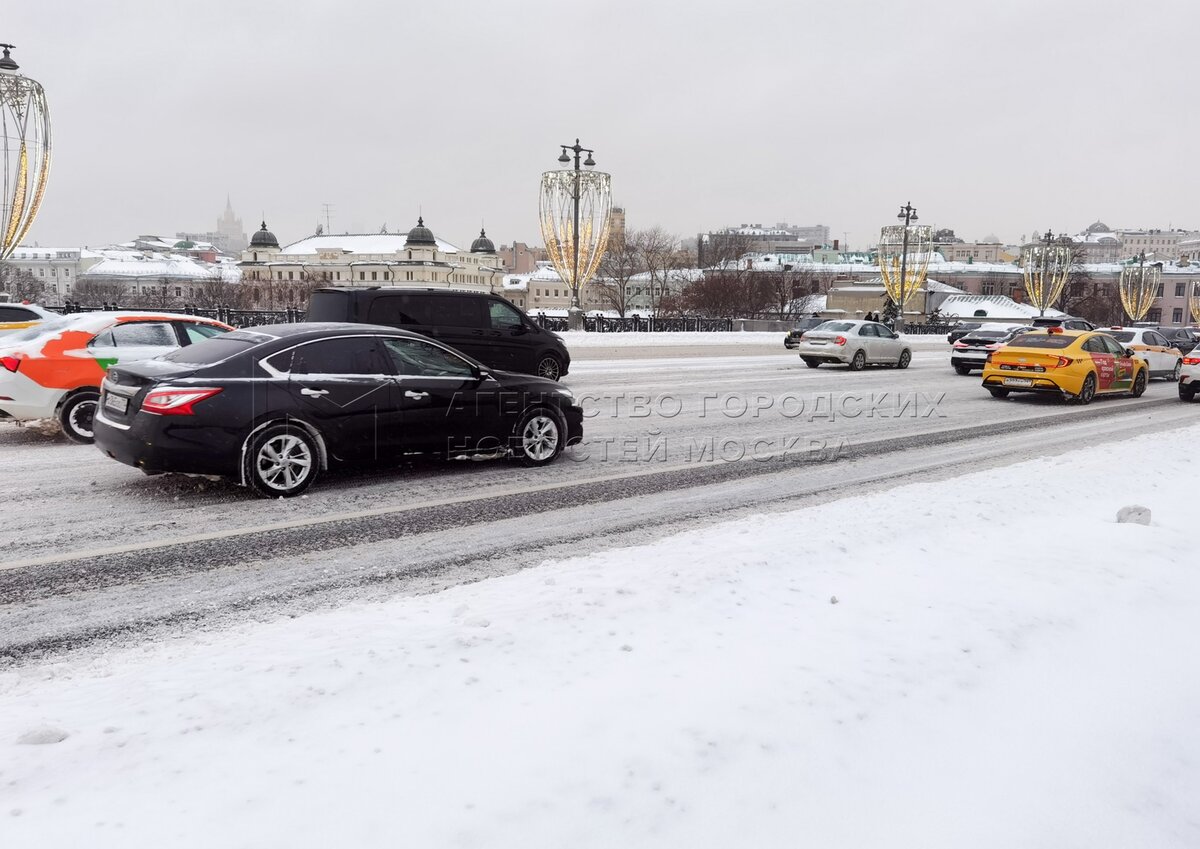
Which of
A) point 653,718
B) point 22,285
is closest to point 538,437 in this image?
point 653,718

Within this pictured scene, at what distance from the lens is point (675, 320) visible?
42.5m

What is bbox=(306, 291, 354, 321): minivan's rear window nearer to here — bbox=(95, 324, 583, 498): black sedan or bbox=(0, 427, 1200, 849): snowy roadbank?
bbox=(95, 324, 583, 498): black sedan

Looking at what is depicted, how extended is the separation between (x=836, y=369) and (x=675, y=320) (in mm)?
18740

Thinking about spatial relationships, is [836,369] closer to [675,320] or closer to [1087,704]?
[675,320]

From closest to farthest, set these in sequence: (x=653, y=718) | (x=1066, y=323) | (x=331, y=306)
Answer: (x=653, y=718), (x=331, y=306), (x=1066, y=323)

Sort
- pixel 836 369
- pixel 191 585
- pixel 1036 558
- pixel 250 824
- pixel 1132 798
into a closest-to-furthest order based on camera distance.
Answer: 1. pixel 250 824
2. pixel 1132 798
3. pixel 191 585
4. pixel 1036 558
5. pixel 836 369

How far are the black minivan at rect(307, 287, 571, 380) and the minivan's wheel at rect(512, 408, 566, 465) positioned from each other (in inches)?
160

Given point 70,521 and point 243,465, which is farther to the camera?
point 243,465

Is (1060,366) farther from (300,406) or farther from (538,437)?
(300,406)

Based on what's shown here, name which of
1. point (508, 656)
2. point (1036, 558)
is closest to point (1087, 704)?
point (1036, 558)

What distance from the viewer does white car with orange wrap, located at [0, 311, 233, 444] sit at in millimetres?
9211

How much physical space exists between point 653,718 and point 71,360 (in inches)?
347

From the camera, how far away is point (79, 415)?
31.7 feet

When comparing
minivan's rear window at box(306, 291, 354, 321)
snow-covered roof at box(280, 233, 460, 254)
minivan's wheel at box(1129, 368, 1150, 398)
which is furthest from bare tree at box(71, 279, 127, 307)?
minivan's wheel at box(1129, 368, 1150, 398)
